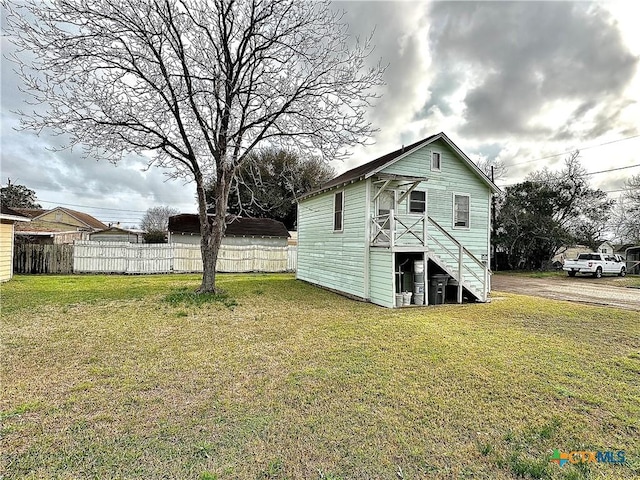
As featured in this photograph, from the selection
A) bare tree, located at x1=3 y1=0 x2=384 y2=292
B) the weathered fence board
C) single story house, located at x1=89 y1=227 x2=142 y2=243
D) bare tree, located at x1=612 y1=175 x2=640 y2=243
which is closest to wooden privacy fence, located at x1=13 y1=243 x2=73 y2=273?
the weathered fence board

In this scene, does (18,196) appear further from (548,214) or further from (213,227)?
(548,214)

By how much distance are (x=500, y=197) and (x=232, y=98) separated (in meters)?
25.2

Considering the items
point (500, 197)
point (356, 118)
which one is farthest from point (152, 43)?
point (500, 197)

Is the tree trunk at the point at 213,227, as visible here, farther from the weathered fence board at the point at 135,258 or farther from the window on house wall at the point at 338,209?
the weathered fence board at the point at 135,258

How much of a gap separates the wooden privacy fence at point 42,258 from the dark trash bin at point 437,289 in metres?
16.8

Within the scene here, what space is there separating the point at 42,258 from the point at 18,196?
116 feet

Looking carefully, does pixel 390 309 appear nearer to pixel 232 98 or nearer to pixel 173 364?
pixel 173 364

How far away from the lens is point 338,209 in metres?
12.2

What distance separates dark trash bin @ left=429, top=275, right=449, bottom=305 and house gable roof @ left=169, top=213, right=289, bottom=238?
14.7m

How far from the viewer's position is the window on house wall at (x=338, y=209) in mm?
11961

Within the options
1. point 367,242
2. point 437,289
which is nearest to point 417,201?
point 367,242

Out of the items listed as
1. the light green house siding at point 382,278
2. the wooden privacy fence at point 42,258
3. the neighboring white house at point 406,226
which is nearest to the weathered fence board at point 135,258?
the wooden privacy fence at point 42,258

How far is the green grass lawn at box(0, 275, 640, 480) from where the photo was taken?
2.62 metres

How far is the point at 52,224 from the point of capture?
108 ft
